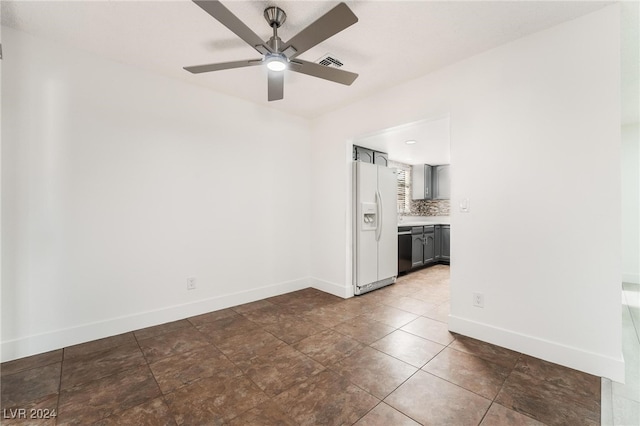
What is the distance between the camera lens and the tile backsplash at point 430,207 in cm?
642

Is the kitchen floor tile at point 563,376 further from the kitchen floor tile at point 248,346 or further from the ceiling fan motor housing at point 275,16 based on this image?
the ceiling fan motor housing at point 275,16

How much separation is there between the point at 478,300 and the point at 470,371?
0.70 m

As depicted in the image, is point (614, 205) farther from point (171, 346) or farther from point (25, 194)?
point (25, 194)

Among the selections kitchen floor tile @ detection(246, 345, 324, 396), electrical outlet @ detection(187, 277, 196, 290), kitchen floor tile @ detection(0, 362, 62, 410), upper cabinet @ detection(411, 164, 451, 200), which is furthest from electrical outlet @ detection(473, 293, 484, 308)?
upper cabinet @ detection(411, 164, 451, 200)

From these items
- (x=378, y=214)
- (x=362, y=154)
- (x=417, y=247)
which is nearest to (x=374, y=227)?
(x=378, y=214)

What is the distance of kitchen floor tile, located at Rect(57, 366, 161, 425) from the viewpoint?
1.52 meters

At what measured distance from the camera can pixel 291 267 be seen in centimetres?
390

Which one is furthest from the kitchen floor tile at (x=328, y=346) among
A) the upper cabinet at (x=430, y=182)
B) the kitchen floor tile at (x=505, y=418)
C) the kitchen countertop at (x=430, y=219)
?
the upper cabinet at (x=430, y=182)

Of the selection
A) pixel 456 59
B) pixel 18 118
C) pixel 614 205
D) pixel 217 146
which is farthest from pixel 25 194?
pixel 614 205

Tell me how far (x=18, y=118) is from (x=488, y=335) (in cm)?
430

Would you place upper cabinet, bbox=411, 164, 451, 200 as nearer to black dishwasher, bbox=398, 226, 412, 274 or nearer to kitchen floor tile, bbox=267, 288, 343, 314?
black dishwasher, bbox=398, 226, 412, 274

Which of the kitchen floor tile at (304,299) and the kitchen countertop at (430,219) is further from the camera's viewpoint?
the kitchen countertop at (430,219)

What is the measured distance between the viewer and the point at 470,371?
1.92 metres

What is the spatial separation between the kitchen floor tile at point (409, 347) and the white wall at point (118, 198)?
1796mm
